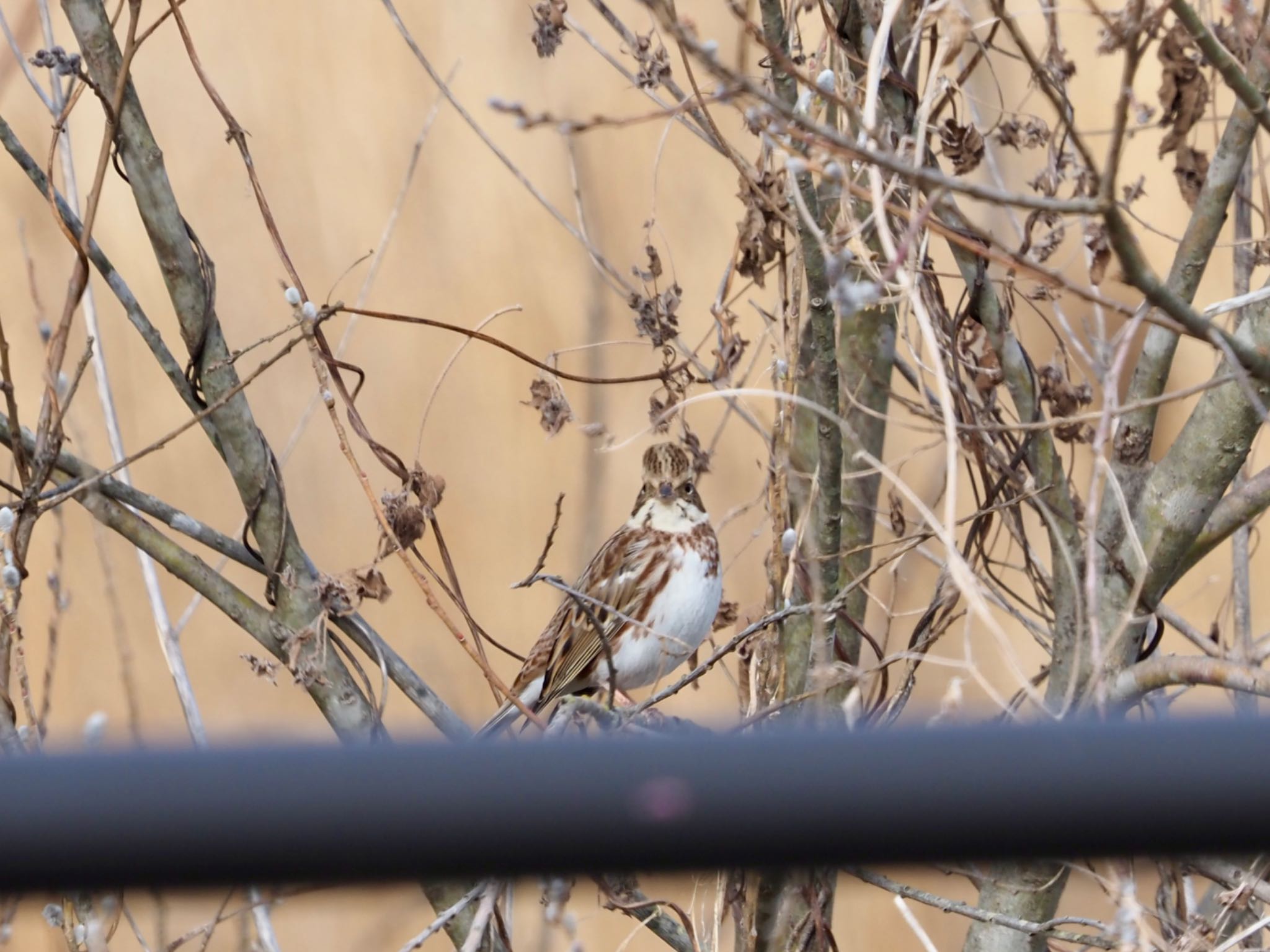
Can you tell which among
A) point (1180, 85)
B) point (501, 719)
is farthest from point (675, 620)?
point (1180, 85)

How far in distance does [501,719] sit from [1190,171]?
1.50 metres

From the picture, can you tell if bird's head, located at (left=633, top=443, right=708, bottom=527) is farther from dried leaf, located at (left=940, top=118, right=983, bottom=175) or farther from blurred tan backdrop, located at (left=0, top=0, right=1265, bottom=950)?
dried leaf, located at (left=940, top=118, right=983, bottom=175)

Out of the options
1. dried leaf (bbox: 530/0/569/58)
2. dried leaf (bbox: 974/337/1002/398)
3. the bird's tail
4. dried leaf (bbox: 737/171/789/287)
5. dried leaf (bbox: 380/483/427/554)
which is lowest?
the bird's tail

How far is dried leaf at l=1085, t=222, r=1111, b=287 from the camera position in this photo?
1.72 m

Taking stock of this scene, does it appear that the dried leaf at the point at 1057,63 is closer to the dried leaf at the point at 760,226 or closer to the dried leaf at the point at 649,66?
the dried leaf at the point at 760,226

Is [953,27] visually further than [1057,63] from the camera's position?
No

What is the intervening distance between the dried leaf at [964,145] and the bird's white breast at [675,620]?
1123 mm

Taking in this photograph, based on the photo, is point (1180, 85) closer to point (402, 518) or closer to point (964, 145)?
point (964, 145)

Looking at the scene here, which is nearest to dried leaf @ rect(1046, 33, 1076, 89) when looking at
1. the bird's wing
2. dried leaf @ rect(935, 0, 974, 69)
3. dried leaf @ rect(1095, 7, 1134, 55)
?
dried leaf @ rect(1095, 7, 1134, 55)

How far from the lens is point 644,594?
9.77 ft

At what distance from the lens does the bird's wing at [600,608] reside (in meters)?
2.90

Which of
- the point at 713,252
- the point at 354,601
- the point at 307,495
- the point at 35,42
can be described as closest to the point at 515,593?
the point at 307,495

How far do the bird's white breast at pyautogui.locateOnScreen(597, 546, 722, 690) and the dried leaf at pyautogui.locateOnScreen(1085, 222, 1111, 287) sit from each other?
116cm

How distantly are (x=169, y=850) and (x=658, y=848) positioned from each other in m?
0.16
